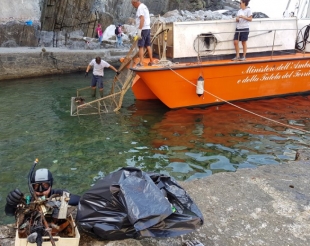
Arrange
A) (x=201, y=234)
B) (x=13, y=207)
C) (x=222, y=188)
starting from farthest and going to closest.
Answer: (x=222, y=188), (x=201, y=234), (x=13, y=207)

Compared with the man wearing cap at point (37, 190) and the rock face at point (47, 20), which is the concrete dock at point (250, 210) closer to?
the man wearing cap at point (37, 190)

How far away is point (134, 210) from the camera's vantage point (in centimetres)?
259

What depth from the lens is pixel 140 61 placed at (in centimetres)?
847

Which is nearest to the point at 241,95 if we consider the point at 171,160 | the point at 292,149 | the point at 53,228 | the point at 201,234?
the point at 292,149

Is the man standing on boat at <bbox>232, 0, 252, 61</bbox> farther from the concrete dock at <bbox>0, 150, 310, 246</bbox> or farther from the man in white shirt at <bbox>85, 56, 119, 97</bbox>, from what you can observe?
the concrete dock at <bbox>0, 150, 310, 246</bbox>

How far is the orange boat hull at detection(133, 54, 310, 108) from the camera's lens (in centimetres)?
845

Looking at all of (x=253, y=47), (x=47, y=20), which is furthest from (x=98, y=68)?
(x=47, y=20)

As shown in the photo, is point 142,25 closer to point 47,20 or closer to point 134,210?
point 134,210

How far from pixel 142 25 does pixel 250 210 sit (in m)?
5.69

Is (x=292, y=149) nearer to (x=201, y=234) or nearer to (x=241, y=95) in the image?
(x=241, y=95)

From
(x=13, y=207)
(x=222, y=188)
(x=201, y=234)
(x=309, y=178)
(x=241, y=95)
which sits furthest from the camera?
(x=241, y=95)

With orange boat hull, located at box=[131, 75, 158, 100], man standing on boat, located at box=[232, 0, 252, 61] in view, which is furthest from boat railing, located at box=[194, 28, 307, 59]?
orange boat hull, located at box=[131, 75, 158, 100]

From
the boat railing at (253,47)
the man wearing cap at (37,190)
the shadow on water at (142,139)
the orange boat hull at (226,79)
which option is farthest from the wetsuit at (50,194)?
the boat railing at (253,47)

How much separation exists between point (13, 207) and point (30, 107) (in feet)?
24.3
